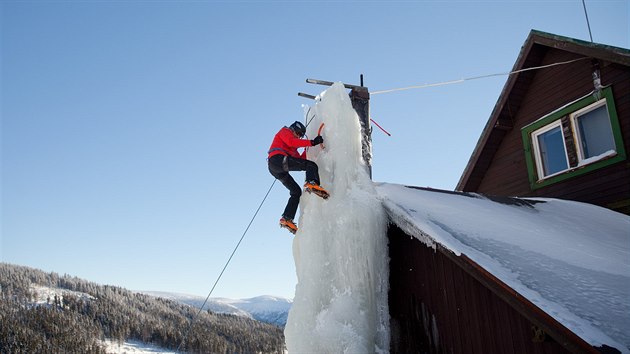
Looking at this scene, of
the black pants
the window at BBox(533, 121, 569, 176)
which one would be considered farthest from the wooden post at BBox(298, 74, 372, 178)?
Result: the window at BBox(533, 121, 569, 176)

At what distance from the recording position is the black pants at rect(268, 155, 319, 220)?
5.82 metres

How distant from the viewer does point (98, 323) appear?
2354 inches

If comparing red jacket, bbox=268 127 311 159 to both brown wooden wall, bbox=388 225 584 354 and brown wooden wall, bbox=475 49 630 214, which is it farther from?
brown wooden wall, bbox=475 49 630 214

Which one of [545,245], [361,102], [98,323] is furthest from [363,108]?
[98,323]

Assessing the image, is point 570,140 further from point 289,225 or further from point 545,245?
point 289,225

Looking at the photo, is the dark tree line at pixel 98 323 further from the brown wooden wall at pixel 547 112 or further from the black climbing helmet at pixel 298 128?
the black climbing helmet at pixel 298 128

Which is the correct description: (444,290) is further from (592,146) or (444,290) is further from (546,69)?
(546,69)

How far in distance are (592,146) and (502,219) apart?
3.71 metres

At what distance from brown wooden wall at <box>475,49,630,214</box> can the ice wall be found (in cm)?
450

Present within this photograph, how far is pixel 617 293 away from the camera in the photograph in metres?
3.62

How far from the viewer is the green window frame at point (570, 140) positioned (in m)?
7.20

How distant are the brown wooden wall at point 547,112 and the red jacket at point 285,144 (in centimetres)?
534

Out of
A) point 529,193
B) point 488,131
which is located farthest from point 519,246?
point 488,131

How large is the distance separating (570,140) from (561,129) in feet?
1.09
